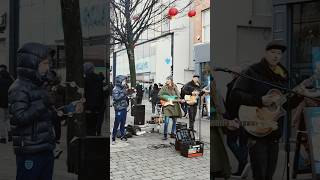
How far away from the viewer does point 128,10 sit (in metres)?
14.5

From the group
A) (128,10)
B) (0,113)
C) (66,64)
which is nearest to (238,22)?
(66,64)

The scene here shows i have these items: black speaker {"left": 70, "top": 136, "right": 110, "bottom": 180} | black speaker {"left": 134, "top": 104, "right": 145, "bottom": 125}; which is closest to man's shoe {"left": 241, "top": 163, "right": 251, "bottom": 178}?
black speaker {"left": 70, "top": 136, "right": 110, "bottom": 180}

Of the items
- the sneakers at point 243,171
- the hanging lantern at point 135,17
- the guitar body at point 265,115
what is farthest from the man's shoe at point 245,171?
the hanging lantern at point 135,17

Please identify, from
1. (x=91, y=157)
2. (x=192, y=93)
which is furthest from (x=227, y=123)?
(x=192, y=93)

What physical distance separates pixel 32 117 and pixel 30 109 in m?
0.06

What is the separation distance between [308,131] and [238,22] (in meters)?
0.93

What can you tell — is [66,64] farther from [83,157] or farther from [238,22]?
[238,22]

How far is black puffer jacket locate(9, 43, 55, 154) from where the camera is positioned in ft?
12.1

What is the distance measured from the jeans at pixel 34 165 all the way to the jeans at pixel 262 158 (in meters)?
1.59

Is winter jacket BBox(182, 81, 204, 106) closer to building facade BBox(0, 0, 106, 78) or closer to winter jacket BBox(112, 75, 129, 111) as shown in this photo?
winter jacket BBox(112, 75, 129, 111)

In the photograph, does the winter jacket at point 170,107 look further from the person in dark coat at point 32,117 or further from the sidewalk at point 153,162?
the person in dark coat at point 32,117

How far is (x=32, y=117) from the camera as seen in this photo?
12.2ft

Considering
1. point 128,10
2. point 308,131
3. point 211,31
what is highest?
point 128,10

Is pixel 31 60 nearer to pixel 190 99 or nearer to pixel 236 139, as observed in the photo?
pixel 236 139
